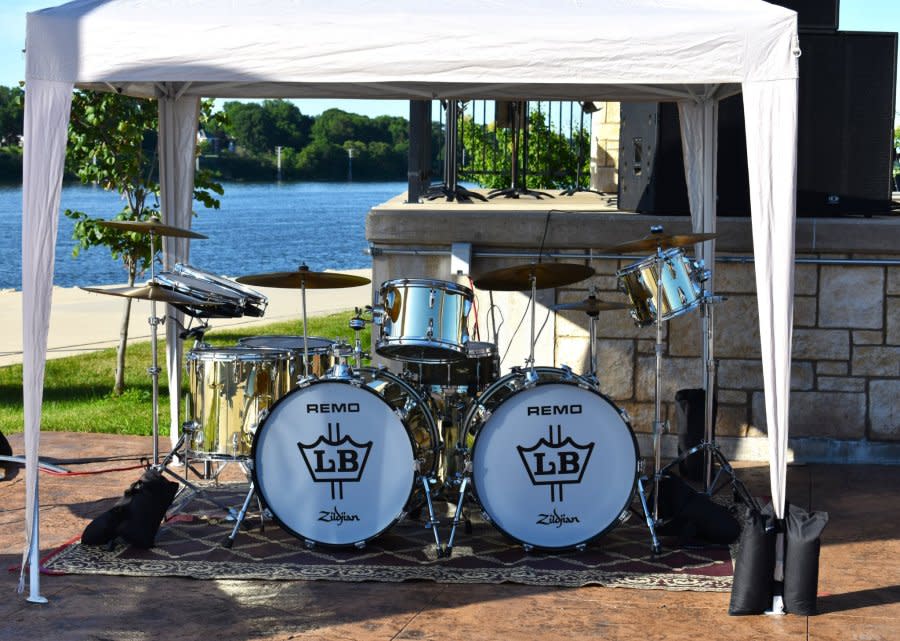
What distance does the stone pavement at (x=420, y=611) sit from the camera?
199 inches

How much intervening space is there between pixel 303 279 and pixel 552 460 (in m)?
1.56

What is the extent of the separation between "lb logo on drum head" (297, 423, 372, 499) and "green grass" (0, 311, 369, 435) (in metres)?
3.22

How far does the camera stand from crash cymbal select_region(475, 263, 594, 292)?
6.18 metres

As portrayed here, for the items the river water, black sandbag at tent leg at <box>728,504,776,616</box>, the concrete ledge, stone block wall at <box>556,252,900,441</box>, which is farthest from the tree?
the river water

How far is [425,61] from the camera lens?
209 inches

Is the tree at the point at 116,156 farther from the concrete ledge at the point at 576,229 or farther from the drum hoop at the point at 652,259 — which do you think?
the drum hoop at the point at 652,259

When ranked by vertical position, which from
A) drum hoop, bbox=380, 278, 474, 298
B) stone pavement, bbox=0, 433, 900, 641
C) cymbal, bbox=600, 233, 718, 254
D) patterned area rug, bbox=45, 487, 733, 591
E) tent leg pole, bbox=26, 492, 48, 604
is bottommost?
stone pavement, bbox=0, 433, 900, 641

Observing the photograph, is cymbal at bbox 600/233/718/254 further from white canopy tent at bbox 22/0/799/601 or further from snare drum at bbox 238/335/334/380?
snare drum at bbox 238/335/334/380

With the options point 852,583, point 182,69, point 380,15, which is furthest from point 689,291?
Result: point 182,69

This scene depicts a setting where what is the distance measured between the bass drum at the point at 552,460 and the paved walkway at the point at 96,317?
6982 millimetres

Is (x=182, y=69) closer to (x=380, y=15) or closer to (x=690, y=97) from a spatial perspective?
(x=380, y=15)

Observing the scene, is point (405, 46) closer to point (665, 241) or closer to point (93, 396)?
point (665, 241)

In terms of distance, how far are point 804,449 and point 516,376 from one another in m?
2.93

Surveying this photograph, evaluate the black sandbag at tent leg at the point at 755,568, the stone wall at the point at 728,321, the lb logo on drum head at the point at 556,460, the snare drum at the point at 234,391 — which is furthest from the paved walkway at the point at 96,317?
the black sandbag at tent leg at the point at 755,568
